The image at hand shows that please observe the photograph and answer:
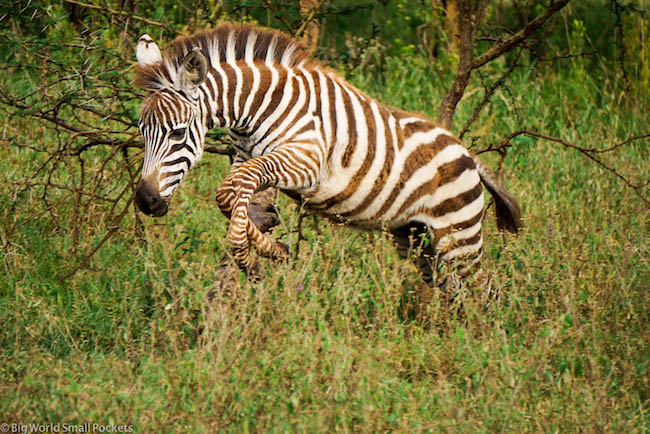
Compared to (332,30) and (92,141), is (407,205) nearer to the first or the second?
(92,141)

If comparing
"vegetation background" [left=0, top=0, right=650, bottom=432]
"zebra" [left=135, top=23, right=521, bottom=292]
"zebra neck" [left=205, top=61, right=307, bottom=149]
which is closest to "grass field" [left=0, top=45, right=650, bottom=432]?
"vegetation background" [left=0, top=0, right=650, bottom=432]

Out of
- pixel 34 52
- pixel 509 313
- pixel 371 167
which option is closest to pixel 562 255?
pixel 509 313

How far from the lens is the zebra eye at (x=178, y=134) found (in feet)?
15.6

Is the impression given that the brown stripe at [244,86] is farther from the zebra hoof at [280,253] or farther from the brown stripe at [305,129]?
the zebra hoof at [280,253]

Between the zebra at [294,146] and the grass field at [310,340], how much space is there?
0.91 feet

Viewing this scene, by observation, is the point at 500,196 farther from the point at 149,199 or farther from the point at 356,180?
the point at 149,199

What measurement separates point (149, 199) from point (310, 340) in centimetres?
117

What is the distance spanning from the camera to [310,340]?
170 inches

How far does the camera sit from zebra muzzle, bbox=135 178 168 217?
4.65 m

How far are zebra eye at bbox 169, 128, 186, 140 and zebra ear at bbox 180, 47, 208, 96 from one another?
0.75 ft

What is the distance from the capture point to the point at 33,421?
12.1 feet

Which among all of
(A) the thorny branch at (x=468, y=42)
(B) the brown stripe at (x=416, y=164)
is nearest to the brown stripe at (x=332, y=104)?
(B) the brown stripe at (x=416, y=164)

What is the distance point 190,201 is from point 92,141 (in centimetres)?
144

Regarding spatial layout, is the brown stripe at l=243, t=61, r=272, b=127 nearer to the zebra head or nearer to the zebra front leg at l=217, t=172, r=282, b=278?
the zebra head
